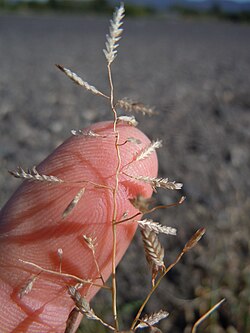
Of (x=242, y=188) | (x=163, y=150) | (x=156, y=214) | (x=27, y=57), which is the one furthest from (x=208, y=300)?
(x=27, y=57)

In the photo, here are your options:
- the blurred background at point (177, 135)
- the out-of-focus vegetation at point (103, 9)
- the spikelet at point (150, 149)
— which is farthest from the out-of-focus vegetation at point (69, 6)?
the spikelet at point (150, 149)

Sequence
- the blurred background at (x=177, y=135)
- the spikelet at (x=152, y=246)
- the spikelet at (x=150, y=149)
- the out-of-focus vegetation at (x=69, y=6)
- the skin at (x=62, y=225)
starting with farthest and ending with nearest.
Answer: the out-of-focus vegetation at (x=69, y=6) < the blurred background at (x=177, y=135) < the skin at (x=62, y=225) < the spikelet at (x=150, y=149) < the spikelet at (x=152, y=246)

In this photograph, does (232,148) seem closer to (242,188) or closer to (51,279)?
(242,188)

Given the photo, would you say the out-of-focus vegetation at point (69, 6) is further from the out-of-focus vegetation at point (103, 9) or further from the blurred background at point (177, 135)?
the blurred background at point (177, 135)

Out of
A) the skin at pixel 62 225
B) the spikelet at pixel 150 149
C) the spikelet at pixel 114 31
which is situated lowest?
the skin at pixel 62 225

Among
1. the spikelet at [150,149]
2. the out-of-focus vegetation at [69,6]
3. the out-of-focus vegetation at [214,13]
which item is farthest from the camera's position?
the out-of-focus vegetation at [214,13]

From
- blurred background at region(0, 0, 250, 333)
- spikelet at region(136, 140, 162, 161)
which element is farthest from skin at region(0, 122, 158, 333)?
blurred background at region(0, 0, 250, 333)
